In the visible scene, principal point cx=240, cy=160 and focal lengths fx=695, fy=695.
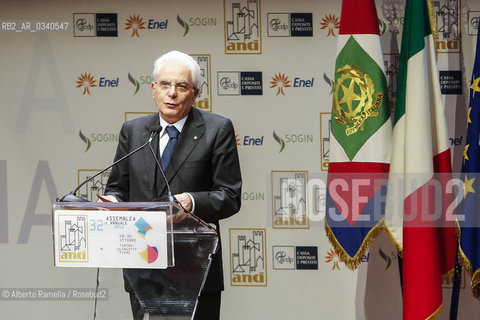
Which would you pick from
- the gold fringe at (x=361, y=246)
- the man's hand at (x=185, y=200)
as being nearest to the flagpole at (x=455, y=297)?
the gold fringe at (x=361, y=246)

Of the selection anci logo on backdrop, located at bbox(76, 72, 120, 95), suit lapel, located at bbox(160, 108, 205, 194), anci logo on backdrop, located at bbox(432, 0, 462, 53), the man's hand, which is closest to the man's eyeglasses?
suit lapel, located at bbox(160, 108, 205, 194)

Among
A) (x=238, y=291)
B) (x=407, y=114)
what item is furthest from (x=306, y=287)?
(x=407, y=114)

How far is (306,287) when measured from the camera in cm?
406

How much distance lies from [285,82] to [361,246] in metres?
1.05

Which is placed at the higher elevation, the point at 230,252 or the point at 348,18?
the point at 348,18

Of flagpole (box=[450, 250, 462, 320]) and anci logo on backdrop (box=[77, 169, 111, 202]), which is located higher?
anci logo on backdrop (box=[77, 169, 111, 202])

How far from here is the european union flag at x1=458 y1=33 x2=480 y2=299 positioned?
335cm

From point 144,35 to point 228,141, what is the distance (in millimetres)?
1491

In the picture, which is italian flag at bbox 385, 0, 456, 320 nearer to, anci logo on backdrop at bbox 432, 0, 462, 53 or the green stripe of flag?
the green stripe of flag

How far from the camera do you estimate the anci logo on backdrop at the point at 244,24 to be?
3.98 m

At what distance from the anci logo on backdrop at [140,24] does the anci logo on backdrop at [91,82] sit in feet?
0.98

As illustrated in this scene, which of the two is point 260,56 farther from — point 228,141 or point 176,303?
point 176,303

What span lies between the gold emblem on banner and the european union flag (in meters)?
0.46

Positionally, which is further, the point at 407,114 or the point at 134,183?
the point at 407,114
